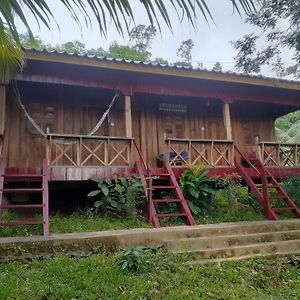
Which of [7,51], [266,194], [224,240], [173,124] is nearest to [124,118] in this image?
[173,124]

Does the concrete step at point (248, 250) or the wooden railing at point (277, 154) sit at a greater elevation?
the wooden railing at point (277, 154)

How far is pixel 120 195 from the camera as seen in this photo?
7.75 meters

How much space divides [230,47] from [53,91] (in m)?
5.49

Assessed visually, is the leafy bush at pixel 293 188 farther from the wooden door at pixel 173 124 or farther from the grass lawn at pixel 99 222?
the wooden door at pixel 173 124

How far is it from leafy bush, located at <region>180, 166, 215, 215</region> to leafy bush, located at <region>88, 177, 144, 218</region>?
1241 mm

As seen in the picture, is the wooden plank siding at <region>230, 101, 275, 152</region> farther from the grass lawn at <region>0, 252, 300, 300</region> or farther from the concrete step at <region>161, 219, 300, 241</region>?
the grass lawn at <region>0, 252, 300, 300</region>

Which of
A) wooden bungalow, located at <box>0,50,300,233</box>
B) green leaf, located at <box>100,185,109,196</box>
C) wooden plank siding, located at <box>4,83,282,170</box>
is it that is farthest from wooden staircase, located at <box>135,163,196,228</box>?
wooden plank siding, located at <box>4,83,282,170</box>

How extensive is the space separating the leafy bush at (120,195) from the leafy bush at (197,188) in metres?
1.24

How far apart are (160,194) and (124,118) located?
8.55ft

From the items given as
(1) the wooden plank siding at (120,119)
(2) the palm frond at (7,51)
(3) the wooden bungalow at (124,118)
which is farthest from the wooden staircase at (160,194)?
(2) the palm frond at (7,51)

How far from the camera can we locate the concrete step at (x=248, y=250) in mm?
5973

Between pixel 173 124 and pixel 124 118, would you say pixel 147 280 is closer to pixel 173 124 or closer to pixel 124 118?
pixel 124 118

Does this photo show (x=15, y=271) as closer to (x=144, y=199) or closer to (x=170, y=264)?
(x=170, y=264)

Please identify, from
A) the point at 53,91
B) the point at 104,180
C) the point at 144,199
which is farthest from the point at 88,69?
the point at 144,199
